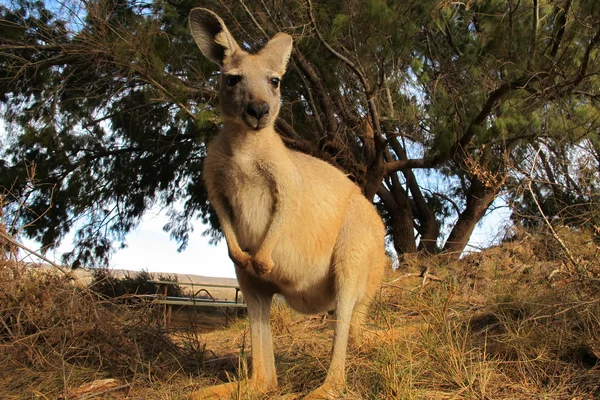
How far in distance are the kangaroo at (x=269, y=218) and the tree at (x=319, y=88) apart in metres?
4.99

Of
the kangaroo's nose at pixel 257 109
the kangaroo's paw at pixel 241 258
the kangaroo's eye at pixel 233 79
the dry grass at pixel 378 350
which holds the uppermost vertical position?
the kangaroo's eye at pixel 233 79

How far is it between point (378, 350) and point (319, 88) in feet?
24.6

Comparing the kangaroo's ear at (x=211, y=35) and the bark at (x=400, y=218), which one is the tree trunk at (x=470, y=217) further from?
the kangaroo's ear at (x=211, y=35)

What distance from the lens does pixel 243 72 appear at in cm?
366

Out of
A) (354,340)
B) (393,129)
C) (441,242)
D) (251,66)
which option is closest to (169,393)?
(354,340)

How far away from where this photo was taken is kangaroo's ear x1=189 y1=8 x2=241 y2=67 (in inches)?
152

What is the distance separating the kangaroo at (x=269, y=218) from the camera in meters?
3.59

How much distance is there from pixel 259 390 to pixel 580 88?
28.9 ft

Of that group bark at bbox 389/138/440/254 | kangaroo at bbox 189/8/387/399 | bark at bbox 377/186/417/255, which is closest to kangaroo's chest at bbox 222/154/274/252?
kangaroo at bbox 189/8/387/399

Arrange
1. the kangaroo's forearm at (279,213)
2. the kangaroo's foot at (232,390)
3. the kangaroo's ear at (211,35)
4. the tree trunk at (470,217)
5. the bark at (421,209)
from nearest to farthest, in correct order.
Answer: the kangaroo's foot at (232,390) → the kangaroo's forearm at (279,213) → the kangaroo's ear at (211,35) → the tree trunk at (470,217) → the bark at (421,209)

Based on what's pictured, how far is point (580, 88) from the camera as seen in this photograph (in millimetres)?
10047

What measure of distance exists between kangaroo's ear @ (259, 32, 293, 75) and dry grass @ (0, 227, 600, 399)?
6.18ft

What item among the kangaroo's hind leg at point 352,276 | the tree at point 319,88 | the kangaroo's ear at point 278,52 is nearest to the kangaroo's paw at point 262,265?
the kangaroo's hind leg at point 352,276

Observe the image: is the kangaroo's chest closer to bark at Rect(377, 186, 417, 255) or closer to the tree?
the tree
